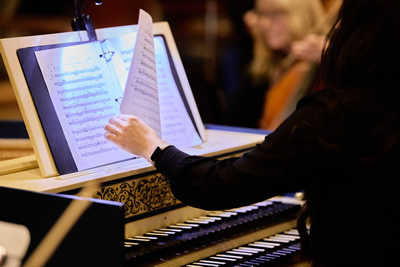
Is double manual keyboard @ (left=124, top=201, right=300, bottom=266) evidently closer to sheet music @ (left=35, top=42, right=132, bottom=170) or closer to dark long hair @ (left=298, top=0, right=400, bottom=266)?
sheet music @ (left=35, top=42, right=132, bottom=170)

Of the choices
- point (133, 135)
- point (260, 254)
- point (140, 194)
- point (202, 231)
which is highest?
point (133, 135)

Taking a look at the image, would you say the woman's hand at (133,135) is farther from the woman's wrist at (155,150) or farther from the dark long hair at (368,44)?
the dark long hair at (368,44)

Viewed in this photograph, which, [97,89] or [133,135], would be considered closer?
[133,135]

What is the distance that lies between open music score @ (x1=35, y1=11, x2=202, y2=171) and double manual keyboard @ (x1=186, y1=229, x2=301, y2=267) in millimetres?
466

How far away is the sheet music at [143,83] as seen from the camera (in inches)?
67.0

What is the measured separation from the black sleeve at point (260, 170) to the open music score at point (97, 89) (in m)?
0.36

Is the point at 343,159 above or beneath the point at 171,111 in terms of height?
beneath

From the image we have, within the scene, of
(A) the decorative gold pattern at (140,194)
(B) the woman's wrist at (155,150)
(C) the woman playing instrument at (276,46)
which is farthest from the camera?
(C) the woman playing instrument at (276,46)

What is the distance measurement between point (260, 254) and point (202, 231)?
0.23 meters

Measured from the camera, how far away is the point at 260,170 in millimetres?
1345

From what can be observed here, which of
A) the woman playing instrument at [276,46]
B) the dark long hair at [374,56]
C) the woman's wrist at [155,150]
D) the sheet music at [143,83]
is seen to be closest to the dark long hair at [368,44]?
the dark long hair at [374,56]

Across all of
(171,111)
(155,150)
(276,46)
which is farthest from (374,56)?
(276,46)

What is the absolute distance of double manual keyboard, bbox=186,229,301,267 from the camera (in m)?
1.83

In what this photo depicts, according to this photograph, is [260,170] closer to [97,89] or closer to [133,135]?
[133,135]
